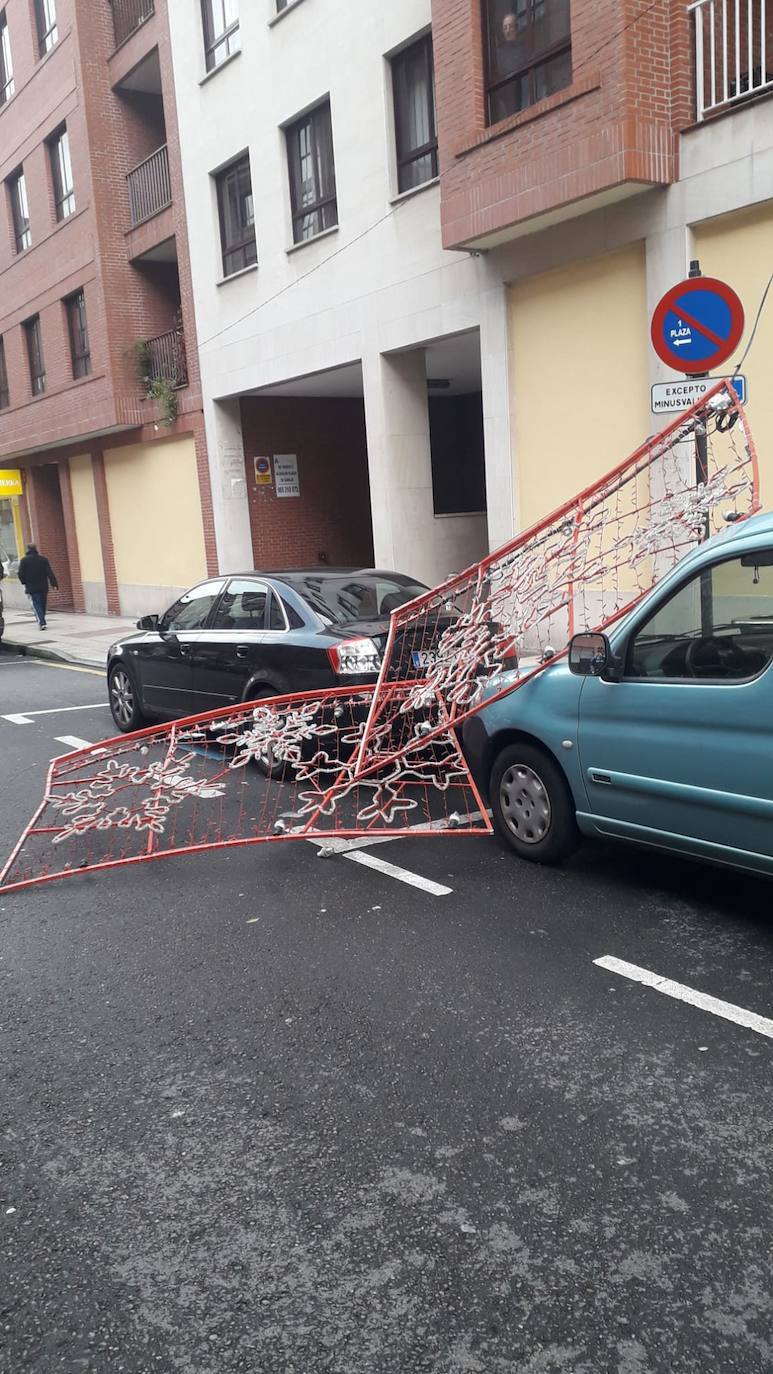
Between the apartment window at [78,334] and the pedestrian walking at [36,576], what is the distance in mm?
4557

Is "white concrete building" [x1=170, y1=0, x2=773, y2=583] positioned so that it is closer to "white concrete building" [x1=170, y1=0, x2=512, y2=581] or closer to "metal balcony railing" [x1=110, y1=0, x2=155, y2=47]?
"white concrete building" [x1=170, y1=0, x2=512, y2=581]

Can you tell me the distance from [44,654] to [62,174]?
12228 millimetres

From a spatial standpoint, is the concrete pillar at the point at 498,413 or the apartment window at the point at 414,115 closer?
the concrete pillar at the point at 498,413

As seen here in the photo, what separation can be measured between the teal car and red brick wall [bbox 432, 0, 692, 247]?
6839 mm

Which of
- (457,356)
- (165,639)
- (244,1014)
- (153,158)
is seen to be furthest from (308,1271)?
(153,158)

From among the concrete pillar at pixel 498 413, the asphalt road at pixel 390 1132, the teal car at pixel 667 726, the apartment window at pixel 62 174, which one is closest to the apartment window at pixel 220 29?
the apartment window at pixel 62 174

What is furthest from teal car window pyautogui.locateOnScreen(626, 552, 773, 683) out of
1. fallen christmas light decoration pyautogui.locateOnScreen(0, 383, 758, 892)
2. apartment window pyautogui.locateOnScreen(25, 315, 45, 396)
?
apartment window pyautogui.locateOnScreen(25, 315, 45, 396)

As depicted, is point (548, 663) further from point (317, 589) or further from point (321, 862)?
point (317, 589)

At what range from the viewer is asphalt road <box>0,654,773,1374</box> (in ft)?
8.49

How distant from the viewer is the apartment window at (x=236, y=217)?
18375 millimetres

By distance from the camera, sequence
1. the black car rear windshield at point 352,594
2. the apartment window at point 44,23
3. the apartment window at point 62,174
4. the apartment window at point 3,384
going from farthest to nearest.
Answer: the apartment window at point 3,384, the apartment window at point 44,23, the apartment window at point 62,174, the black car rear windshield at point 352,594

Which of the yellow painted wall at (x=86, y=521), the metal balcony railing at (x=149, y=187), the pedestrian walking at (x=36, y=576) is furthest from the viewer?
the yellow painted wall at (x=86, y=521)

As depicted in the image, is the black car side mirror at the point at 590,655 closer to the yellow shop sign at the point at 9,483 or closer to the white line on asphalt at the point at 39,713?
the white line on asphalt at the point at 39,713

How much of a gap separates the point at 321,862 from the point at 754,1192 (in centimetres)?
351
